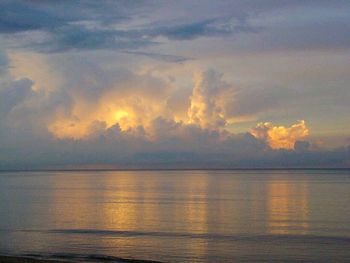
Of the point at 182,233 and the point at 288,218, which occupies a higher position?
the point at 288,218

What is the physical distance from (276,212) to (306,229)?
56.0 ft

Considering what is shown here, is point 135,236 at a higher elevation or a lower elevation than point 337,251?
higher

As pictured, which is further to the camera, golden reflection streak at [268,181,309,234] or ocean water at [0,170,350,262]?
golden reflection streak at [268,181,309,234]

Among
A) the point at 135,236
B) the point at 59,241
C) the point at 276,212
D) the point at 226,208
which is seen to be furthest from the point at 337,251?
the point at 226,208

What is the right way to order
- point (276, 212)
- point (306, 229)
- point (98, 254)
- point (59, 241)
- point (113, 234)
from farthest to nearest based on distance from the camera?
point (276, 212)
point (306, 229)
point (113, 234)
point (59, 241)
point (98, 254)

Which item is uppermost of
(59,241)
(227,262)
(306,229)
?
(306,229)

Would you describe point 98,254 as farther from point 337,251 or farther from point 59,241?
point 337,251

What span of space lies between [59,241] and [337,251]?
2096 centimetres

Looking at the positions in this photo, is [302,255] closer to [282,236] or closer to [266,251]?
[266,251]

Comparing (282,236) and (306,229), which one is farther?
(306,229)

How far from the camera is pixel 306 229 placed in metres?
49.2

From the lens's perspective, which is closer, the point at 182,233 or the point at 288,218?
the point at 182,233

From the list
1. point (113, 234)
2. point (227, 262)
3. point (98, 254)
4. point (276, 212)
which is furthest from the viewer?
point (276, 212)

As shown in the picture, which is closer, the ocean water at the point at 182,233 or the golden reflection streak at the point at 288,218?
the ocean water at the point at 182,233
